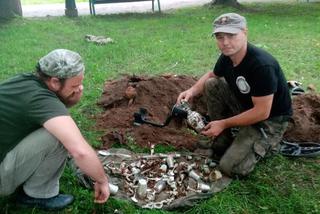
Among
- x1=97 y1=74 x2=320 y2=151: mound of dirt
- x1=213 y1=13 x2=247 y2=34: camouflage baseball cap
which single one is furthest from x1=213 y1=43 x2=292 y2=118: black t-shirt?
x1=97 y1=74 x2=320 y2=151: mound of dirt

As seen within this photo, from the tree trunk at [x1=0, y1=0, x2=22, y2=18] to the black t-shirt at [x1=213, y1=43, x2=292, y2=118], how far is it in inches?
305

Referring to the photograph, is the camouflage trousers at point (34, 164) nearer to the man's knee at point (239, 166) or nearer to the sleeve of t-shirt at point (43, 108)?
the sleeve of t-shirt at point (43, 108)

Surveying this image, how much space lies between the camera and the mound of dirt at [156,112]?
4246 millimetres

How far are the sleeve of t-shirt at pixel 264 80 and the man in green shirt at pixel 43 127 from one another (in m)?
1.32

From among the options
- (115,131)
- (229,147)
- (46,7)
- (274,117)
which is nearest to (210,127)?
(229,147)

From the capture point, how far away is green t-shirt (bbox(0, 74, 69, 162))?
8.72 feet

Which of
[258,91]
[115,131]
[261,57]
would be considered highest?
[261,57]

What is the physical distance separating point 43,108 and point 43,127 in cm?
21

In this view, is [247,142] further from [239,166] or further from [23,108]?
[23,108]

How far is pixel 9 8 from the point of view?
1023cm

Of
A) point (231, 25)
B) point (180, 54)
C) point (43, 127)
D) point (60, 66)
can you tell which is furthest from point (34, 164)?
point (180, 54)

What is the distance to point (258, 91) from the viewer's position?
130 inches

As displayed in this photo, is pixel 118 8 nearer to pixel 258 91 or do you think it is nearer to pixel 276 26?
pixel 276 26

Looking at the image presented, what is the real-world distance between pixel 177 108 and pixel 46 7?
10.5m
